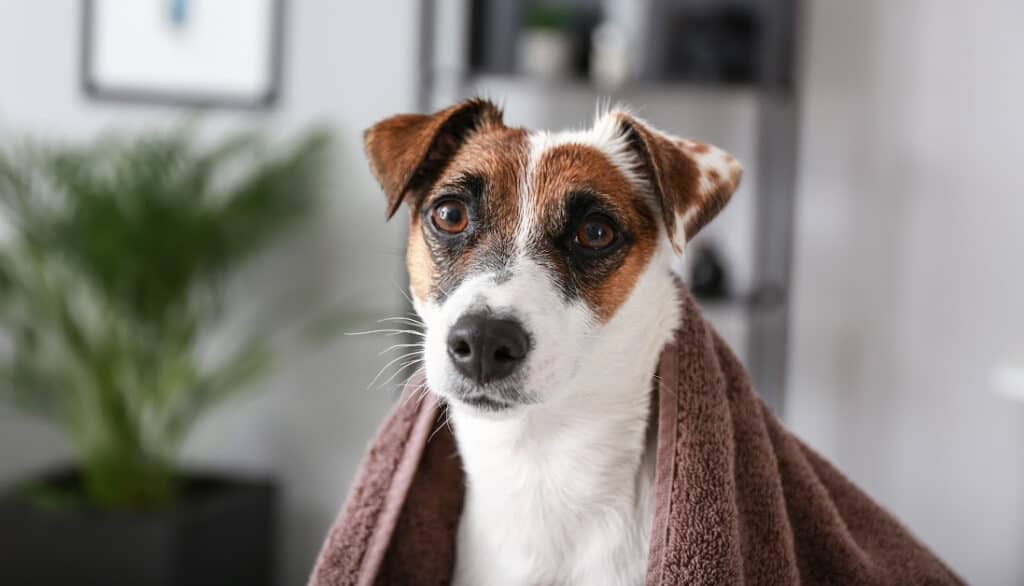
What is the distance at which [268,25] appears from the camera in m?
3.00

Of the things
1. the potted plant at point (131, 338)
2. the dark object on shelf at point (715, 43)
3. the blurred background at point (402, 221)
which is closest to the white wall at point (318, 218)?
the blurred background at point (402, 221)

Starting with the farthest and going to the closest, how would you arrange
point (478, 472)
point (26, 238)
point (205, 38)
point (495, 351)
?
point (205, 38) < point (26, 238) < point (478, 472) < point (495, 351)

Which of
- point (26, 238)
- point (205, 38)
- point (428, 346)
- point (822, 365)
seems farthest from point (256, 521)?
point (428, 346)

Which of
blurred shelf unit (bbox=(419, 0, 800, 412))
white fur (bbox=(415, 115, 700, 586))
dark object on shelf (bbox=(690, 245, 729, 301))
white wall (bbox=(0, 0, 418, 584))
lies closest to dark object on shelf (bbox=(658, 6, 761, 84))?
blurred shelf unit (bbox=(419, 0, 800, 412))

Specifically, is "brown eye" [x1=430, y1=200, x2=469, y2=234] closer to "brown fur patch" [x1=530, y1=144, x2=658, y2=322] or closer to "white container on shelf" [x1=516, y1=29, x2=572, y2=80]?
"brown fur patch" [x1=530, y1=144, x2=658, y2=322]

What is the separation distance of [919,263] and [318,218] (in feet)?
6.20

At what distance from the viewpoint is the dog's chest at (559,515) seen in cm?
105

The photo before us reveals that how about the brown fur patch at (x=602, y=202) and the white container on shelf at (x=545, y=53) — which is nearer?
the brown fur patch at (x=602, y=202)

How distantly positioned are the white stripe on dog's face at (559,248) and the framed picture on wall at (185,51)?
205 centimetres

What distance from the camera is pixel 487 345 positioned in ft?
3.20

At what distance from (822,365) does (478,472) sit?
6.58 ft

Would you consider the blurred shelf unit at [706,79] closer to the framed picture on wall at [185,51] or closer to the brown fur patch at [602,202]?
the framed picture on wall at [185,51]

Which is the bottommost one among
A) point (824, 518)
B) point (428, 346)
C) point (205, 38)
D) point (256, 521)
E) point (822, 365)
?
point (256, 521)

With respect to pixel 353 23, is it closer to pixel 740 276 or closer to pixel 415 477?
pixel 740 276
